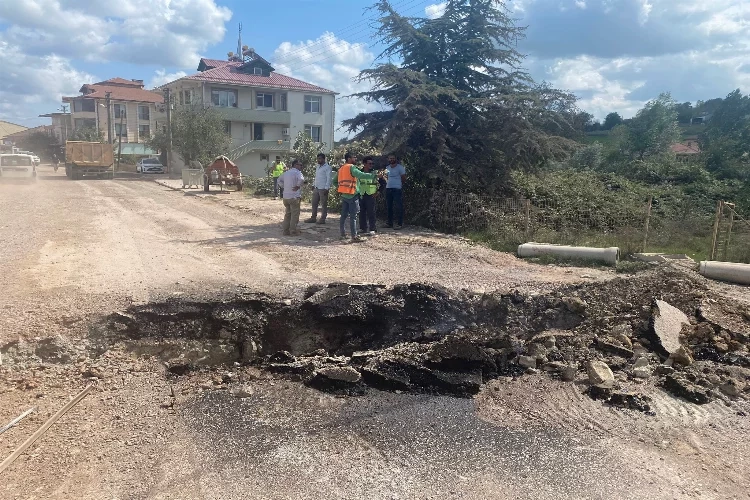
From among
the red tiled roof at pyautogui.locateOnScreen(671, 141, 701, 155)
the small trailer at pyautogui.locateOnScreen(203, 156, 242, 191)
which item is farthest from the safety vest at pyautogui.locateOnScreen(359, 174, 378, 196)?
the red tiled roof at pyautogui.locateOnScreen(671, 141, 701, 155)

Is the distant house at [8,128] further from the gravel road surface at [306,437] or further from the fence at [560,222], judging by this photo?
the gravel road surface at [306,437]

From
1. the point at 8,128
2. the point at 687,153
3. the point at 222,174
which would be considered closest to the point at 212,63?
the point at 222,174

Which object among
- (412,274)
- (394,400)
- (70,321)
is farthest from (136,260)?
(394,400)

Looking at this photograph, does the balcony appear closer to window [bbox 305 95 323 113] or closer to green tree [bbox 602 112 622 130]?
window [bbox 305 95 323 113]

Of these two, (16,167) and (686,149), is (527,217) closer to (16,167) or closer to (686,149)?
(16,167)

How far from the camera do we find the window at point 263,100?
44.9 m

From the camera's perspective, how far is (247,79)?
146 feet

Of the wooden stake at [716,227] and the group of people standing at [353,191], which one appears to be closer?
the wooden stake at [716,227]

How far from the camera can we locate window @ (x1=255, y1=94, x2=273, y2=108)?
44906 mm

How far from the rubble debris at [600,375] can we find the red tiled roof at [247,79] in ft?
139

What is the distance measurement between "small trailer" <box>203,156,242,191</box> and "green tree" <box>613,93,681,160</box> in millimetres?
20648

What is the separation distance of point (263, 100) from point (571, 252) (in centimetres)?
4018

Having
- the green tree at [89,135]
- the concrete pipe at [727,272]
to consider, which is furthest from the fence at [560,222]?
the green tree at [89,135]

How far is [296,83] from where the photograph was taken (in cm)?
4703
